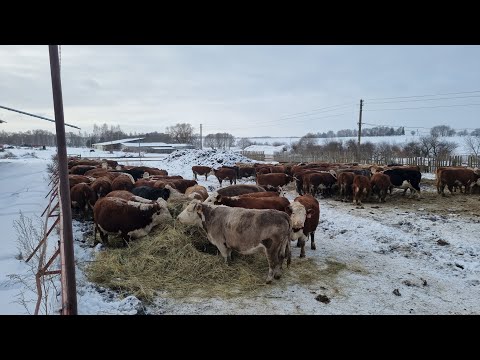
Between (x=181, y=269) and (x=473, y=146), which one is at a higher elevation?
(x=473, y=146)

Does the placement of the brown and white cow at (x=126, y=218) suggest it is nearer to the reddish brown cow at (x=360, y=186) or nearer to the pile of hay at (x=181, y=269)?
the pile of hay at (x=181, y=269)

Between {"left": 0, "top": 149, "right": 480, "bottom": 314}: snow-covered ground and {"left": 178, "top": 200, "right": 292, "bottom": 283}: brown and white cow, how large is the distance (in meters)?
0.60

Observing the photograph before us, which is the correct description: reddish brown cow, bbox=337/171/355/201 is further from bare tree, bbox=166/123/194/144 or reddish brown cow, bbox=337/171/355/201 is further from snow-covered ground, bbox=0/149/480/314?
bare tree, bbox=166/123/194/144

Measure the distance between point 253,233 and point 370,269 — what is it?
2784 mm

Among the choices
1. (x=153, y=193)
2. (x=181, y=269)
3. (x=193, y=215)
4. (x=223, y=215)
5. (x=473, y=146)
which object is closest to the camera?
(x=181, y=269)

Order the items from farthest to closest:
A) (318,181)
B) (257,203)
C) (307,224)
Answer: (318,181), (257,203), (307,224)

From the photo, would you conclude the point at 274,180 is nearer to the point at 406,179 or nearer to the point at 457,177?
the point at 406,179

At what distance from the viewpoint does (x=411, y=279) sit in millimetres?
6465

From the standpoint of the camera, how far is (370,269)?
277 inches

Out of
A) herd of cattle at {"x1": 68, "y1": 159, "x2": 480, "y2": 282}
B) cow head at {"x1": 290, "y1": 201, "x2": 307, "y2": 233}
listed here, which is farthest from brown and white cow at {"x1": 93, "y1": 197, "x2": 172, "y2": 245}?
cow head at {"x1": 290, "y1": 201, "x2": 307, "y2": 233}

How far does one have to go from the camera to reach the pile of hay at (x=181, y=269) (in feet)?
19.1

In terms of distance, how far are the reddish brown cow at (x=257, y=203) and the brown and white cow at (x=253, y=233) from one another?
94 centimetres

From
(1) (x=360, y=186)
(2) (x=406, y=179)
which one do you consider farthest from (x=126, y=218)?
(2) (x=406, y=179)
